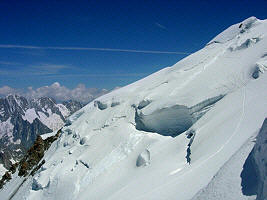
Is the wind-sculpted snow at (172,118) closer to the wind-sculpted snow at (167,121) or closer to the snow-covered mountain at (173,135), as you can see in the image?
the wind-sculpted snow at (167,121)

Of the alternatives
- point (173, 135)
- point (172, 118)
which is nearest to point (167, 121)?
point (172, 118)

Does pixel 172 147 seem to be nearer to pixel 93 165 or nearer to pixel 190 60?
pixel 93 165

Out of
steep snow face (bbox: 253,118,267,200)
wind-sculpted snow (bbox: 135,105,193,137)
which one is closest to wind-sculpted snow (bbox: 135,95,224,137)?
wind-sculpted snow (bbox: 135,105,193,137)

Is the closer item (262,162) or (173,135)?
(262,162)

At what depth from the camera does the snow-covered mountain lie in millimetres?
15699

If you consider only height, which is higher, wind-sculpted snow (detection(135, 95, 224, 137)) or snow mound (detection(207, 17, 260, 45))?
snow mound (detection(207, 17, 260, 45))

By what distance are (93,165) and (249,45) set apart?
75.9 ft

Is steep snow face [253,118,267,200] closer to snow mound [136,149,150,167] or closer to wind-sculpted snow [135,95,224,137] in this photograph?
snow mound [136,149,150,167]

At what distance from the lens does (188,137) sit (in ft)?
71.5

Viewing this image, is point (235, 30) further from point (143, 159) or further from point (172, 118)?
point (143, 159)

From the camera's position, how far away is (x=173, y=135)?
81.6 feet

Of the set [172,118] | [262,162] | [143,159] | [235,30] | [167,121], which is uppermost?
[235,30]

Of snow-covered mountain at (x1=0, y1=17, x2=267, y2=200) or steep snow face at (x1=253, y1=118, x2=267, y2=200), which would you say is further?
snow-covered mountain at (x1=0, y1=17, x2=267, y2=200)

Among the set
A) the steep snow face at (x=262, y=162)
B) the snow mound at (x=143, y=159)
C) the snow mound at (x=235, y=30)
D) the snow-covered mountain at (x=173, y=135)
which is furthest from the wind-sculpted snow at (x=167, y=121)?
the snow mound at (x=235, y=30)
